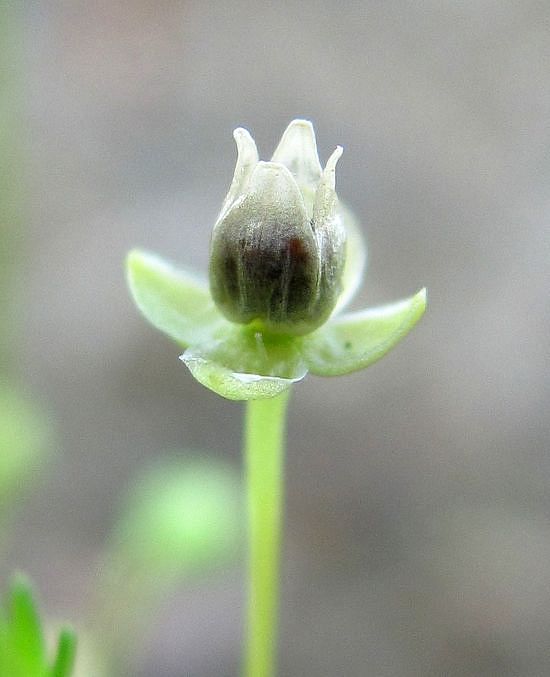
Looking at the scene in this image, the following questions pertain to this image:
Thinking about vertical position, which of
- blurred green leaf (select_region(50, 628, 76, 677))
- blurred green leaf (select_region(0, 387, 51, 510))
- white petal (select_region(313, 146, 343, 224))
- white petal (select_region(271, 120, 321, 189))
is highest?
blurred green leaf (select_region(0, 387, 51, 510))

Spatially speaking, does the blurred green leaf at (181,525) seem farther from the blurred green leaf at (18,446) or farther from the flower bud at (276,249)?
the flower bud at (276,249)

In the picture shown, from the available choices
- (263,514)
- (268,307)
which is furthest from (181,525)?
(268,307)

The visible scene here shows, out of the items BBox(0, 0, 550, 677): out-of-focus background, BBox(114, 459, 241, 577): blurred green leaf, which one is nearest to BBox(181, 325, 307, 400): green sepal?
BBox(114, 459, 241, 577): blurred green leaf

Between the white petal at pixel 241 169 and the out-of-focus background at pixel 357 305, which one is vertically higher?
the out-of-focus background at pixel 357 305

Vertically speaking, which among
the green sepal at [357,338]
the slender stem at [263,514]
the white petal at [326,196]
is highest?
the white petal at [326,196]

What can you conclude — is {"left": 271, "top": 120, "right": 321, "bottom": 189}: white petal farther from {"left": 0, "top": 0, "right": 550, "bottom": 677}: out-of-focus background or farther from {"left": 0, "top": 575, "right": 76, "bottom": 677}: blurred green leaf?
{"left": 0, "top": 0, "right": 550, "bottom": 677}: out-of-focus background

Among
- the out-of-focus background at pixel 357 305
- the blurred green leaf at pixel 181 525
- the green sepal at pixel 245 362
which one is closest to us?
the green sepal at pixel 245 362

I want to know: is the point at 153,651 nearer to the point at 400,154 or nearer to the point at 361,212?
the point at 361,212

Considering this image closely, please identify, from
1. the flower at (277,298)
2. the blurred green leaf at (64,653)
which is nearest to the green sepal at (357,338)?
the flower at (277,298)
